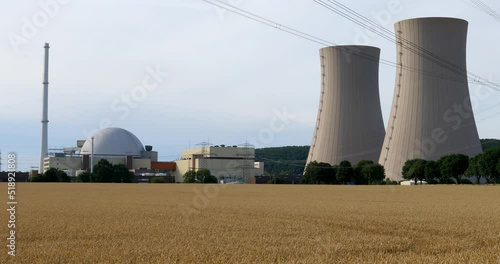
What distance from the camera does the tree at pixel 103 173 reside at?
8406 cm

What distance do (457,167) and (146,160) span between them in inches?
2888

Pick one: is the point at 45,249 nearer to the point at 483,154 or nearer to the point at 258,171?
the point at 483,154

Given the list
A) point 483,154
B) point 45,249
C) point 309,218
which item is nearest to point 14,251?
point 45,249

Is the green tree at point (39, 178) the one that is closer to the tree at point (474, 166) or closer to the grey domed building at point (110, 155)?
the grey domed building at point (110, 155)

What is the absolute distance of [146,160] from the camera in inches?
4542

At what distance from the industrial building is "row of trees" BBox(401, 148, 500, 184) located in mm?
57029

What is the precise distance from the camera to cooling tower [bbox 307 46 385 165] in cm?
5469

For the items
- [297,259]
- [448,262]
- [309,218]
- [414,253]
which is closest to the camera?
[448,262]

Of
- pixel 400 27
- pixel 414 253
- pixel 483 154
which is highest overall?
pixel 400 27

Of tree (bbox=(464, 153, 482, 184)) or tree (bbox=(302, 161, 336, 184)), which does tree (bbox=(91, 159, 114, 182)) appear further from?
tree (bbox=(464, 153, 482, 184))

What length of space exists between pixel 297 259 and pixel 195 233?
3.36m

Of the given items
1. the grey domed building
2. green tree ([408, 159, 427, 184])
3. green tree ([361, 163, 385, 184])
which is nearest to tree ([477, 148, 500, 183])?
green tree ([408, 159, 427, 184])

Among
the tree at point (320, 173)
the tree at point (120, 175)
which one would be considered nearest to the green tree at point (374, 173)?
the tree at point (320, 173)

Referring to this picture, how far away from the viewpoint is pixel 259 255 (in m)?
7.74
